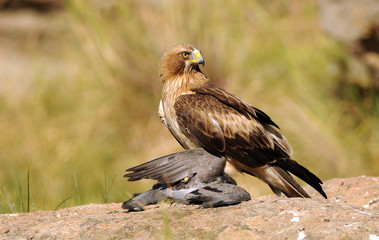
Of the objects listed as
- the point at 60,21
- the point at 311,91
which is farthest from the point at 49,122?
the point at 311,91

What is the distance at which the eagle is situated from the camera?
4.73m

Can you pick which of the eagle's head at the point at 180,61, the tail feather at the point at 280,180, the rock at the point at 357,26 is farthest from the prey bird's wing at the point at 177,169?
the rock at the point at 357,26

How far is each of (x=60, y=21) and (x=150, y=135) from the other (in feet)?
12.7

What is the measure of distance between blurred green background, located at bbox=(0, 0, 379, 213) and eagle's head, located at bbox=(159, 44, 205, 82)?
3100 millimetres

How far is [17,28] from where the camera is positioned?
11969 mm

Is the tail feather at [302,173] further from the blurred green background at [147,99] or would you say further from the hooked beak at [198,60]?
the blurred green background at [147,99]

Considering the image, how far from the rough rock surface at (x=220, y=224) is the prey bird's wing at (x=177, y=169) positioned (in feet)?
0.82

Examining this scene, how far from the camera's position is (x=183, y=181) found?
14.5 feet

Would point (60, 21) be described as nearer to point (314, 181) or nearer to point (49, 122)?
point (49, 122)

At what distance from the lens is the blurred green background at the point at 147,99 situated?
8.27 metres

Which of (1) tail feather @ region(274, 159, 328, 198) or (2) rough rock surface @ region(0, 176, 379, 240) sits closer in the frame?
(2) rough rock surface @ region(0, 176, 379, 240)

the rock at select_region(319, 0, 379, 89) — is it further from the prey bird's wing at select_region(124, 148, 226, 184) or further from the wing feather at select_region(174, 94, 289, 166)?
the prey bird's wing at select_region(124, 148, 226, 184)

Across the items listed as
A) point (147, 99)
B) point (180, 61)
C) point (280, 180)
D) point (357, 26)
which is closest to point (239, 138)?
point (280, 180)

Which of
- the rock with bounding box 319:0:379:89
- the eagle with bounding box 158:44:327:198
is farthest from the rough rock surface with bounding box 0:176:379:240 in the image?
the rock with bounding box 319:0:379:89
